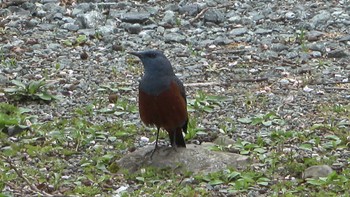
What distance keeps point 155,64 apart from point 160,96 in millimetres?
275

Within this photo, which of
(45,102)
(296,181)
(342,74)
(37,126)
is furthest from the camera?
(342,74)

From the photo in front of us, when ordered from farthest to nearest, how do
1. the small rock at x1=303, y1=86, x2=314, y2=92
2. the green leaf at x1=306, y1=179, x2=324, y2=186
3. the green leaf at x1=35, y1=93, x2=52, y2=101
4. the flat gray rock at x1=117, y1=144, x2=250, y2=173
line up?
the small rock at x1=303, y1=86, x2=314, y2=92
the green leaf at x1=35, y1=93, x2=52, y2=101
the flat gray rock at x1=117, y1=144, x2=250, y2=173
the green leaf at x1=306, y1=179, x2=324, y2=186

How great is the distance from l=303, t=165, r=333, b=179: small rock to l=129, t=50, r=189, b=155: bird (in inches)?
40.6

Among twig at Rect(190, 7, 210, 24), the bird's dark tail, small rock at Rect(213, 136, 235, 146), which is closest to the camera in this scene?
the bird's dark tail

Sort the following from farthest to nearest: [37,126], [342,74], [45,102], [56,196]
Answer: [342,74]
[45,102]
[37,126]
[56,196]

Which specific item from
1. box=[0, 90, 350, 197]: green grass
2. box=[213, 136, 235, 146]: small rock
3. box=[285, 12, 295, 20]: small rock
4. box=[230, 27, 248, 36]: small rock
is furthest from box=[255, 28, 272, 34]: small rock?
box=[213, 136, 235, 146]: small rock

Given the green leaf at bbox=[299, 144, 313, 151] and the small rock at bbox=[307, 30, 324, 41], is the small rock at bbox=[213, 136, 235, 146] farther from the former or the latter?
the small rock at bbox=[307, 30, 324, 41]

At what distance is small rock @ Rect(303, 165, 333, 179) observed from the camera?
716cm

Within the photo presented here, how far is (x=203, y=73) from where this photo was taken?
9.90 meters

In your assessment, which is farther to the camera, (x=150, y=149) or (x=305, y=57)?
(x=305, y=57)

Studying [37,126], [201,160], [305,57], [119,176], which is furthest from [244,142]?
[305,57]

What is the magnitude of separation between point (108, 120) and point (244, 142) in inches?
50.8

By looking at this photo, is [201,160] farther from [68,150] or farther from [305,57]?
[305,57]

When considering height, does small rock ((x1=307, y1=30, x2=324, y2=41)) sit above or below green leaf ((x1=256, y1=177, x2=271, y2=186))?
below
